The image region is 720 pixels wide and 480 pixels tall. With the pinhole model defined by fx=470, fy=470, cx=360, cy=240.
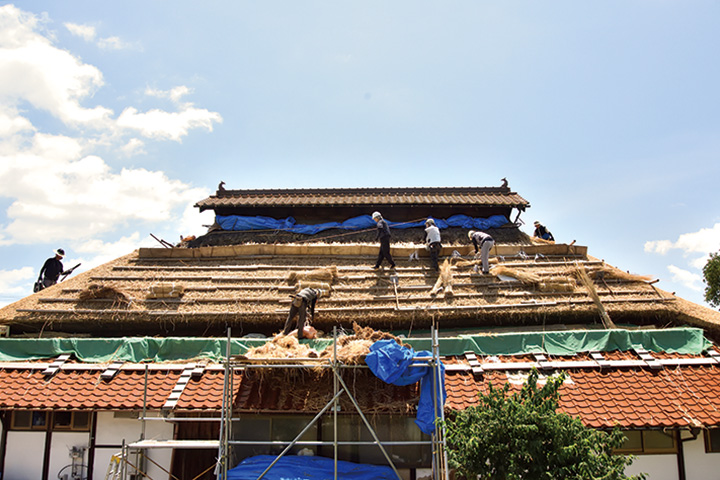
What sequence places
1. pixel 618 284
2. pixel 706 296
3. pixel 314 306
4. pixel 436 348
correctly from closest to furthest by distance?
pixel 436 348 → pixel 314 306 → pixel 618 284 → pixel 706 296

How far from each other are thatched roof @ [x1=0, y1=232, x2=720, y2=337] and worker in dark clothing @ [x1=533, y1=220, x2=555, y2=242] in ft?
13.7

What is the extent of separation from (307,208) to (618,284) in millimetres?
9110

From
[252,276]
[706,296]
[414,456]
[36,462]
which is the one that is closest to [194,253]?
[252,276]

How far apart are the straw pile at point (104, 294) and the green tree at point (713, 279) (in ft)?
84.2

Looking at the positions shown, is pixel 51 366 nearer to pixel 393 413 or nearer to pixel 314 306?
pixel 314 306

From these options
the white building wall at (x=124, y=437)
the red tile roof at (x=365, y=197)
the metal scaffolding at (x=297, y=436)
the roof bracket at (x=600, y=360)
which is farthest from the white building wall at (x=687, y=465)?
the red tile roof at (x=365, y=197)

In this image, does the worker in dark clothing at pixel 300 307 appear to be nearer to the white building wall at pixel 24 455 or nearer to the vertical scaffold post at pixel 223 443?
the vertical scaffold post at pixel 223 443

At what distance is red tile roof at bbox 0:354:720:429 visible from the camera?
7.20m

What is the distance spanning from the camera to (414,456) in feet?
25.1

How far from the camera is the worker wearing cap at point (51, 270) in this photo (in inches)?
501

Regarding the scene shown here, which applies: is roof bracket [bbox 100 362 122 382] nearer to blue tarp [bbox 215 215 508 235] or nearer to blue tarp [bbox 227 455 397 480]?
blue tarp [bbox 227 455 397 480]

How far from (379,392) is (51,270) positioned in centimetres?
1043

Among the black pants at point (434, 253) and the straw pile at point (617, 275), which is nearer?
the straw pile at point (617, 275)

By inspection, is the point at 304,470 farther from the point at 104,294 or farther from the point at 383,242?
the point at 104,294
